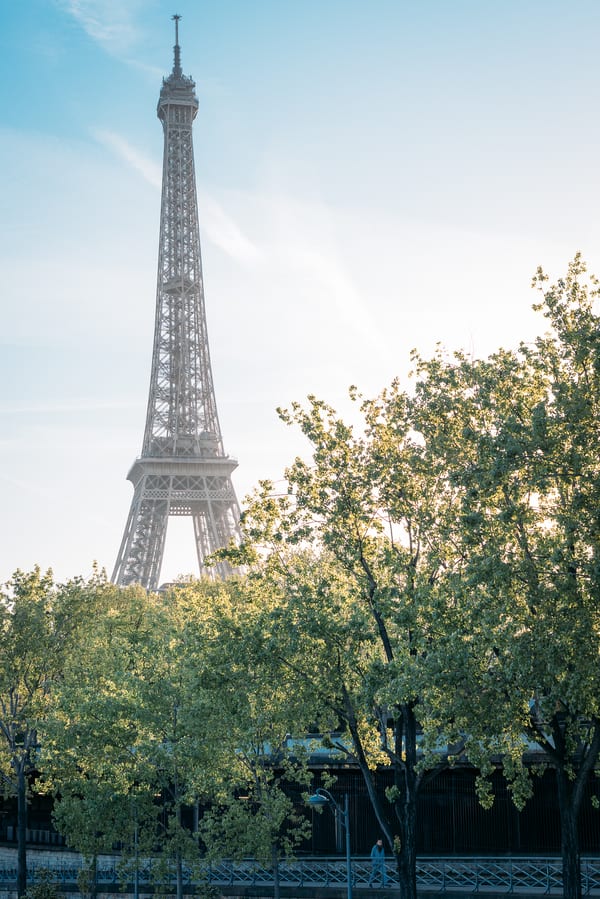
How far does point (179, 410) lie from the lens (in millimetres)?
102125

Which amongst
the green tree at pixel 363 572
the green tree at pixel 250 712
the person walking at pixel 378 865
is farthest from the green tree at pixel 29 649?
the green tree at pixel 363 572

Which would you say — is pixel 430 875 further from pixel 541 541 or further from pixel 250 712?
pixel 541 541

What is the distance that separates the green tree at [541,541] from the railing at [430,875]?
1028 centimetres

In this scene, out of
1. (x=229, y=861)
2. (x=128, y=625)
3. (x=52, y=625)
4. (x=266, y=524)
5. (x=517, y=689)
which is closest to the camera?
(x=517, y=689)

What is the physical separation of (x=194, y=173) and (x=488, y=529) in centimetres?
8874

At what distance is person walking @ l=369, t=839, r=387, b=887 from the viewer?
120 feet

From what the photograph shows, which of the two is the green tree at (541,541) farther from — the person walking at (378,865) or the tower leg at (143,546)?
the tower leg at (143,546)

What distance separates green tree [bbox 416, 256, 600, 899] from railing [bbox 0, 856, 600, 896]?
405 inches

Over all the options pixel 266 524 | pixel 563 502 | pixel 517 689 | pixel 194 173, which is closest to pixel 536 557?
pixel 563 502

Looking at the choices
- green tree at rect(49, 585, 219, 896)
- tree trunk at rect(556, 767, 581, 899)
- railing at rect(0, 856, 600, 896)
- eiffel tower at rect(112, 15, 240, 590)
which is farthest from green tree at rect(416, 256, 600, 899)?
eiffel tower at rect(112, 15, 240, 590)

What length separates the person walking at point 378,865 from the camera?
3669cm

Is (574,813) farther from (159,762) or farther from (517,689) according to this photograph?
(159,762)

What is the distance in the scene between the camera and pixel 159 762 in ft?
122

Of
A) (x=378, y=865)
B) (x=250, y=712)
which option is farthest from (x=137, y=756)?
(x=378, y=865)
